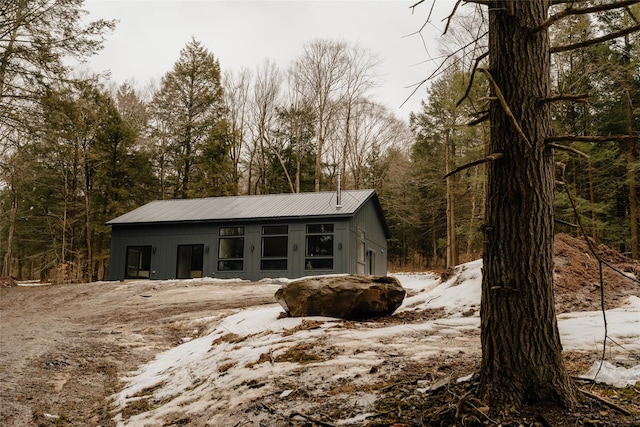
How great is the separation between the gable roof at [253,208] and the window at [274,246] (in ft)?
2.12

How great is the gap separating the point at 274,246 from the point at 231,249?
2.05m

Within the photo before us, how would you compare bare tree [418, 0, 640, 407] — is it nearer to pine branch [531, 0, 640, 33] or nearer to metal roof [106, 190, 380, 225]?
pine branch [531, 0, 640, 33]

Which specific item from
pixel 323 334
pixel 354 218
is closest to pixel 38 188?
pixel 354 218

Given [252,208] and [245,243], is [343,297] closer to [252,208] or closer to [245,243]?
[245,243]

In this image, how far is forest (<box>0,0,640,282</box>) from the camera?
18484 mm

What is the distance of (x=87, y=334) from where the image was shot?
8430mm

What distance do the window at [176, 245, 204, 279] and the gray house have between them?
49 millimetres

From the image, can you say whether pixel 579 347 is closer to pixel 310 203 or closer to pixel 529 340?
pixel 529 340

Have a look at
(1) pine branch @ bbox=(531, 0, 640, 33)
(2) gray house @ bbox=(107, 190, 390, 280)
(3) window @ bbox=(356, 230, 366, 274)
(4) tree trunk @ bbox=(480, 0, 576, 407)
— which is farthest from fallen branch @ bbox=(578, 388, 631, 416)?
(3) window @ bbox=(356, 230, 366, 274)

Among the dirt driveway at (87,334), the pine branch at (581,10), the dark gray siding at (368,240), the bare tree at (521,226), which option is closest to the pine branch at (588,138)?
the bare tree at (521,226)

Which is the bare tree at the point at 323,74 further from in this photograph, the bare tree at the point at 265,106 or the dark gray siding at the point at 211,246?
the dark gray siding at the point at 211,246

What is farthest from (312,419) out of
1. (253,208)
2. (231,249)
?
(253,208)

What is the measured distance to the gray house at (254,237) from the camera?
17.7 meters

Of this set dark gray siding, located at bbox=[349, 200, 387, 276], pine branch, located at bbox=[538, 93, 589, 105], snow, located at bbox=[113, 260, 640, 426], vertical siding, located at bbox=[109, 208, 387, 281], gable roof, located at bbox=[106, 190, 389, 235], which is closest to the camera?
pine branch, located at bbox=[538, 93, 589, 105]
